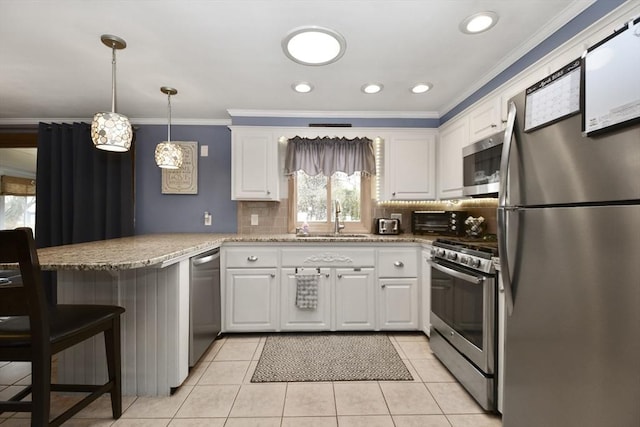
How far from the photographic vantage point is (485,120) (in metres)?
2.26

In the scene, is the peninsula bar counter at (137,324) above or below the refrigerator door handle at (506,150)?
below

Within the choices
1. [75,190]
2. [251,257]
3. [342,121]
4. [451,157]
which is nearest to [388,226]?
[451,157]

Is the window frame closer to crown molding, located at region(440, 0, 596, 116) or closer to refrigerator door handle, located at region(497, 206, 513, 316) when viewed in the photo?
crown molding, located at region(440, 0, 596, 116)

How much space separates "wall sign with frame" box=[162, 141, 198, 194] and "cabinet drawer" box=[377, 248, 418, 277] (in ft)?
7.53

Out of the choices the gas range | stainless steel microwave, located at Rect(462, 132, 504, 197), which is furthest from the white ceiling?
the gas range

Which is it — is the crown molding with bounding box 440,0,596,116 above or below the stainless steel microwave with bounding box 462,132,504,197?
above

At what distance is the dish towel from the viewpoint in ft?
8.89

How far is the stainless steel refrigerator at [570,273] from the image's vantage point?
818 millimetres

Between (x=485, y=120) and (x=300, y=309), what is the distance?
224 centimetres

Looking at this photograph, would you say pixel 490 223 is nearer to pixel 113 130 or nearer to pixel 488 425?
pixel 488 425

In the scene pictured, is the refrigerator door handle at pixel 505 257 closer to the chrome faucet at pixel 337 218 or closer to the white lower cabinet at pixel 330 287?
the white lower cabinet at pixel 330 287

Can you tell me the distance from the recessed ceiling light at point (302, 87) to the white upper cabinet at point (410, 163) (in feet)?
3.59

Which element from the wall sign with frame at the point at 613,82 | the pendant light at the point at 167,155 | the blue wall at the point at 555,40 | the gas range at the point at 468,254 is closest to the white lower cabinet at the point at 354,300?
the gas range at the point at 468,254

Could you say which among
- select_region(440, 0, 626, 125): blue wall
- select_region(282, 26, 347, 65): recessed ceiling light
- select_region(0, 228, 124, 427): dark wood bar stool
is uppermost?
select_region(282, 26, 347, 65): recessed ceiling light
